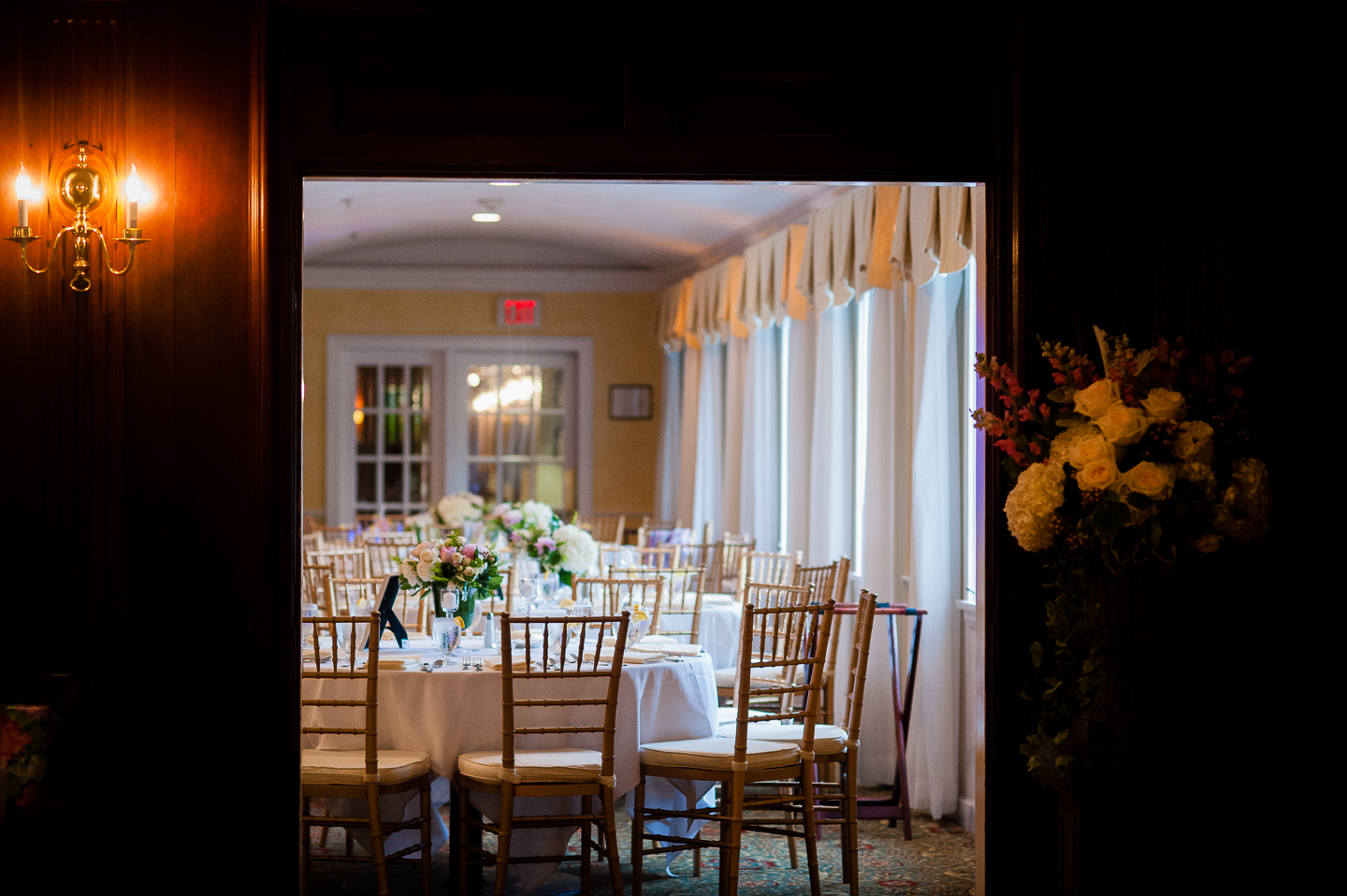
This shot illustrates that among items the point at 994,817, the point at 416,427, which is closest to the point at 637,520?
the point at 416,427

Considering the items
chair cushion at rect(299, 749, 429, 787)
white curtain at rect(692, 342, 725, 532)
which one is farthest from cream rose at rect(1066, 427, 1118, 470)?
white curtain at rect(692, 342, 725, 532)

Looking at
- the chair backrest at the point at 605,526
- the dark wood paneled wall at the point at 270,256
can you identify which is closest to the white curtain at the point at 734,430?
the chair backrest at the point at 605,526

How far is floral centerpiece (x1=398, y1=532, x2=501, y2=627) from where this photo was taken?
4.95m

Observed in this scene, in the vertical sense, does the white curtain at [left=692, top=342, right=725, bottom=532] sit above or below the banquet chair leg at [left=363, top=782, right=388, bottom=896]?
above

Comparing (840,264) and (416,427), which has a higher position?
(840,264)

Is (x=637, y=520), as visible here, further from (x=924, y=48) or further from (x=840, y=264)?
(x=924, y=48)

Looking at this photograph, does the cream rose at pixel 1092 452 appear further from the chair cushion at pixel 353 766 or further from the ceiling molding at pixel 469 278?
the ceiling molding at pixel 469 278

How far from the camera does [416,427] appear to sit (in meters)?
12.0

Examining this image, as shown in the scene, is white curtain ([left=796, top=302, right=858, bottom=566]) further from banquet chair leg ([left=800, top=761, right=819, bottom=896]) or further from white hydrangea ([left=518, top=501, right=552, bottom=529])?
banquet chair leg ([left=800, top=761, right=819, bottom=896])

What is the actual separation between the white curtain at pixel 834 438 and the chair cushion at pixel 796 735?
2510 mm

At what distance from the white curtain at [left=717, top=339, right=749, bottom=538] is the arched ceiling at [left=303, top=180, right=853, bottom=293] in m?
0.87

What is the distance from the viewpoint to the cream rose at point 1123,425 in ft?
10.6

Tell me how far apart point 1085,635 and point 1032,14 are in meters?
1.79

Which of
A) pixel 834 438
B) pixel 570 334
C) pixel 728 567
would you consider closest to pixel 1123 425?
pixel 834 438
